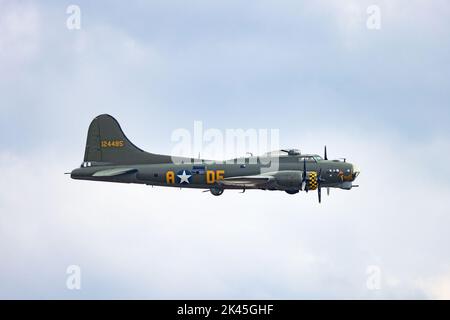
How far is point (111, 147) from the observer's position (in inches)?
1941

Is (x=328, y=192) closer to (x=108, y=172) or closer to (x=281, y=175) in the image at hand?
(x=281, y=175)

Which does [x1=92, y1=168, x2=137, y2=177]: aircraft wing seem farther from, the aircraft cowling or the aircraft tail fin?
the aircraft cowling

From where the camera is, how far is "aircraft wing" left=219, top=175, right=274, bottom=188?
45656 mm

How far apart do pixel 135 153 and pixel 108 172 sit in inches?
104

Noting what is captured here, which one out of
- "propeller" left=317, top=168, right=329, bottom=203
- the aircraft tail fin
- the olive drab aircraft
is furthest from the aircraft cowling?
the aircraft tail fin

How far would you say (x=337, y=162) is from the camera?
156 feet

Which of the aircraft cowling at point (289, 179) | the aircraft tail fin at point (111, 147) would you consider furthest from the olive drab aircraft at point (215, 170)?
the aircraft cowling at point (289, 179)

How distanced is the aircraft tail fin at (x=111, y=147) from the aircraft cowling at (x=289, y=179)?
8.51 meters

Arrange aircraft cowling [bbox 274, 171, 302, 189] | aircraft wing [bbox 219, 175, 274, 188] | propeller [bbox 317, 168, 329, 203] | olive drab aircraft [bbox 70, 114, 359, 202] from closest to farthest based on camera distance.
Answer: aircraft cowling [bbox 274, 171, 302, 189] < propeller [bbox 317, 168, 329, 203] < aircraft wing [bbox 219, 175, 274, 188] < olive drab aircraft [bbox 70, 114, 359, 202]

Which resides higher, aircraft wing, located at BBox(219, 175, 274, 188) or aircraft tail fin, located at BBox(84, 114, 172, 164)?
aircraft tail fin, located at BBox(84, 114, 172, 164)

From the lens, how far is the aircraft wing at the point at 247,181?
150ft

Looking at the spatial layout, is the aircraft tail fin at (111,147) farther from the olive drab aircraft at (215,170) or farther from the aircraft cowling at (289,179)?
the aircraft cowling at (289,179)

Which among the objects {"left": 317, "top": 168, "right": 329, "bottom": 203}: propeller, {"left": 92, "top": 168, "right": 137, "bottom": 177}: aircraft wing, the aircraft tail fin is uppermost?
the aircraft tail fin

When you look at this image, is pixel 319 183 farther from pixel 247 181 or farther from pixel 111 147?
pixel 111 147
